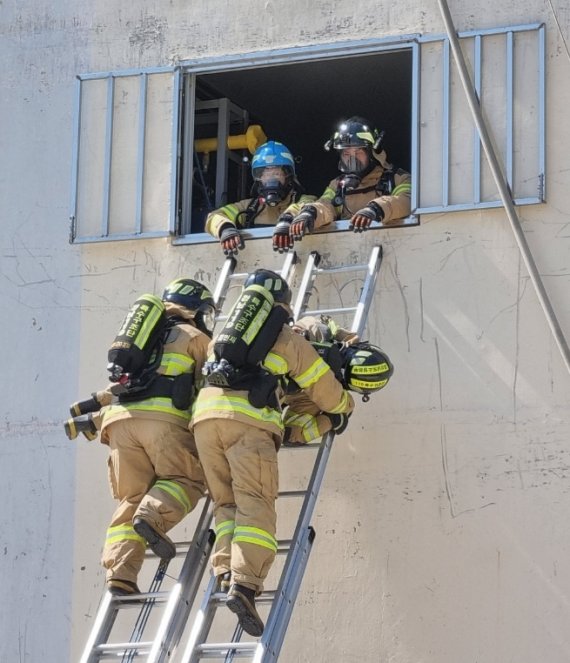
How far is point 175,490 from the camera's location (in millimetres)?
7793

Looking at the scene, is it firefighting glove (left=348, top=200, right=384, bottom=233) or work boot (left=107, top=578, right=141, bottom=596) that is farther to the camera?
firefighting glove (left=348, top=200, right=384, bottom=233)

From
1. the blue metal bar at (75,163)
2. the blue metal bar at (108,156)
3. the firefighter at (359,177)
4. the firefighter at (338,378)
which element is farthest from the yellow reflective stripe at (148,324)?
the blue metal bar at (75,163)

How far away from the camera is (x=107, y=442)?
8133 mm

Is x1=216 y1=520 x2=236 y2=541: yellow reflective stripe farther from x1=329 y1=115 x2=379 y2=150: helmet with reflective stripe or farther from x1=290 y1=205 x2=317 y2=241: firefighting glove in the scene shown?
x1=329 y1=115 x2=379 y2=150: helmet with reflective stripe

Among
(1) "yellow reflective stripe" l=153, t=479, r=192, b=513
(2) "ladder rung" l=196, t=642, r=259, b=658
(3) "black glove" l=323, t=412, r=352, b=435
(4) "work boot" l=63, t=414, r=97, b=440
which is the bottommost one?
(2) "ladder rung" l=196, t=642, r=259, b=658

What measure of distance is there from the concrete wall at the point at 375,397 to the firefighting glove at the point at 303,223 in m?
0.26

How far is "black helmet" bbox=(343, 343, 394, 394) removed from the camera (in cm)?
808

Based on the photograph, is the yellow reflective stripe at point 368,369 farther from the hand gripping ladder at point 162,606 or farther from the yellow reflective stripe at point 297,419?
the hand gripping ladder at point 162,606

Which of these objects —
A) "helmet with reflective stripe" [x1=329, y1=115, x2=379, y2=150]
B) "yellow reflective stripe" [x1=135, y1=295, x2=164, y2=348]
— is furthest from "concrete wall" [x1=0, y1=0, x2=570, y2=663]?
"yellow reflective stripe" [x1=135, y1=295, x2=164, y2=348]

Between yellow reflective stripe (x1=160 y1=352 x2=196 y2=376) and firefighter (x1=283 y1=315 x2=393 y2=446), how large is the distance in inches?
21.4

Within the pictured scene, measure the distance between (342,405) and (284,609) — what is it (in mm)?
1129

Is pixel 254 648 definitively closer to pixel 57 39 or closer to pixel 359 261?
pixel 359 261

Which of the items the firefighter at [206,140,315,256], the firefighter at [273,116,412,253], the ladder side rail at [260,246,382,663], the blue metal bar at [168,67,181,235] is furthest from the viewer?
the firefighter at [206,140,315,256]

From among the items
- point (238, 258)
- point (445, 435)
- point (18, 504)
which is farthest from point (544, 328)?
point (18, 504)
